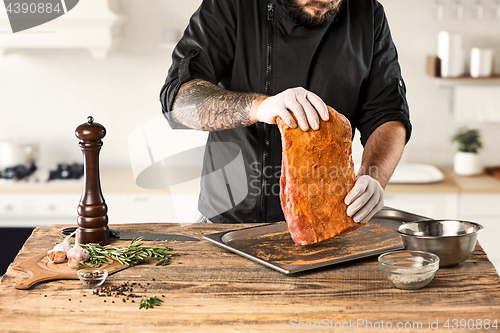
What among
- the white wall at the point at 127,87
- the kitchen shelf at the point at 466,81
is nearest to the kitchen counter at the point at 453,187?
the white wall at the point at 127,87

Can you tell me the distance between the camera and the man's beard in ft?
5.74

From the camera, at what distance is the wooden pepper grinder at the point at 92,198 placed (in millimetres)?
1336

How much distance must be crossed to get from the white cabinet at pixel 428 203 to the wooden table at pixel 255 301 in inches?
74.3

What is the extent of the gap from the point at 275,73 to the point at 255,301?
1.03 metres

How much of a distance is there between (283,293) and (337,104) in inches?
39.7

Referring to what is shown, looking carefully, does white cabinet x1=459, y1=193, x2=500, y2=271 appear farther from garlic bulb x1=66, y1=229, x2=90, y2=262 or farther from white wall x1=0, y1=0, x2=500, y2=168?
garlic bulb x1=66, y1=229, x2=90, y2=262

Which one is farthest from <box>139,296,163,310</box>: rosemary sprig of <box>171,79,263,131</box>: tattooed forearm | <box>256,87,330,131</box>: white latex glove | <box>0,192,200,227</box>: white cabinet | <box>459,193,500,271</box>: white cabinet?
<box>459,193,500,271</box>: white cabinet

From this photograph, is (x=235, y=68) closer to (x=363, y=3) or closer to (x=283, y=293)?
(x=363, y=3)

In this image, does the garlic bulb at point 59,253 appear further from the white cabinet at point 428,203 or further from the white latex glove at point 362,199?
the white cabinet at point 428,203

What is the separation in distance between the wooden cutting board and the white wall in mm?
2583

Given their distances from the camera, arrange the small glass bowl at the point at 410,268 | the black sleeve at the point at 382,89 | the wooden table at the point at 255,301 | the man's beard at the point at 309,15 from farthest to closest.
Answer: the black sleeve at the point at 382,89 < the man's beard at the point at 309,15 < the small glass bowl at the point at 410,268 < the wooden table at the point at 255,301

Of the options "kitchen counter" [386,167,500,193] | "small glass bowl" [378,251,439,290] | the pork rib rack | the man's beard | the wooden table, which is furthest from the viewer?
"kitchen counter" [386,167,500,193]

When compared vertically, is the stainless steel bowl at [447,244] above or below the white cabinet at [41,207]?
above

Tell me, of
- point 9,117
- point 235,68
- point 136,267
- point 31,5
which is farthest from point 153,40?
point 136,267
